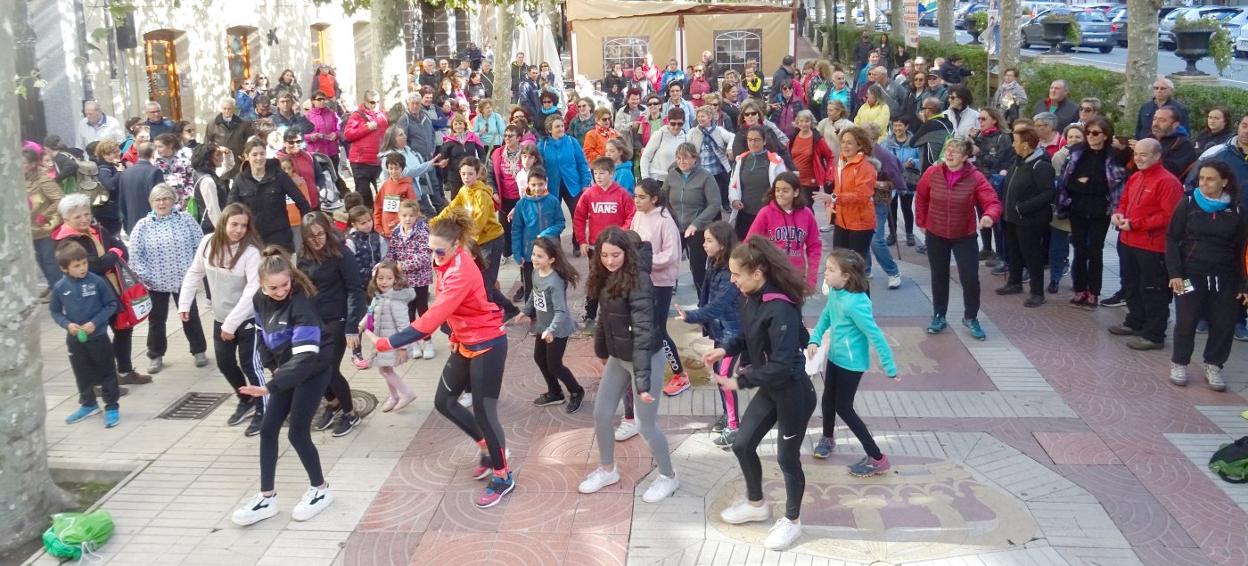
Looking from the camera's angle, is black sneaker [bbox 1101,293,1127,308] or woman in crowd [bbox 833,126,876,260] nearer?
woman in crowd [bbox 833,126,876,260]

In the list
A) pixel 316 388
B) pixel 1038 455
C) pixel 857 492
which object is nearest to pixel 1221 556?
pixel 1038 455

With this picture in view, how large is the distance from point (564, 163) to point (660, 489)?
584 cm

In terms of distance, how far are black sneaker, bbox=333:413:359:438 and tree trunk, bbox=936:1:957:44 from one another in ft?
72.7

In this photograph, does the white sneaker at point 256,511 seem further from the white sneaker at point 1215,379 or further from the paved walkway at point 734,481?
the white sneaker at point 1215,379

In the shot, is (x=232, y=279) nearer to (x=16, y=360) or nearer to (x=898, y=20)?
(x=16, y=360)

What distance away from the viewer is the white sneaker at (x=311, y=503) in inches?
247

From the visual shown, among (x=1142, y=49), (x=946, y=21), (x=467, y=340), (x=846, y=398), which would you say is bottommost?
(x=846, y=398)

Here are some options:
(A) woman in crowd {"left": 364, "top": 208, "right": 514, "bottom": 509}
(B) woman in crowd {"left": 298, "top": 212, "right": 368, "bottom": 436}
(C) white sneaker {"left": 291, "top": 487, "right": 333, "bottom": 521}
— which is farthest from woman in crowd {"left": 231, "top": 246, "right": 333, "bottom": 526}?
(B) woman in crowd {"left": 298, "top": 212, "right": 368, "bottom": 436}

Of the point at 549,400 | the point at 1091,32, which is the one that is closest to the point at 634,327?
the point at 549,400

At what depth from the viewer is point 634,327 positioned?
20.1 ft

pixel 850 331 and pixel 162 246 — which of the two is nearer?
pixel 850 331

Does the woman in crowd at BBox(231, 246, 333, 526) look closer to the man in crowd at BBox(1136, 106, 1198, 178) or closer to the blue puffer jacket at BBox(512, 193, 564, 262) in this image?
the blue puffer jacket at BBox(512, 193, 564, 262)

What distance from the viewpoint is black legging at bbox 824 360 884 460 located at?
6.35 meters

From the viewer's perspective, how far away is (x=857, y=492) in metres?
6.43
